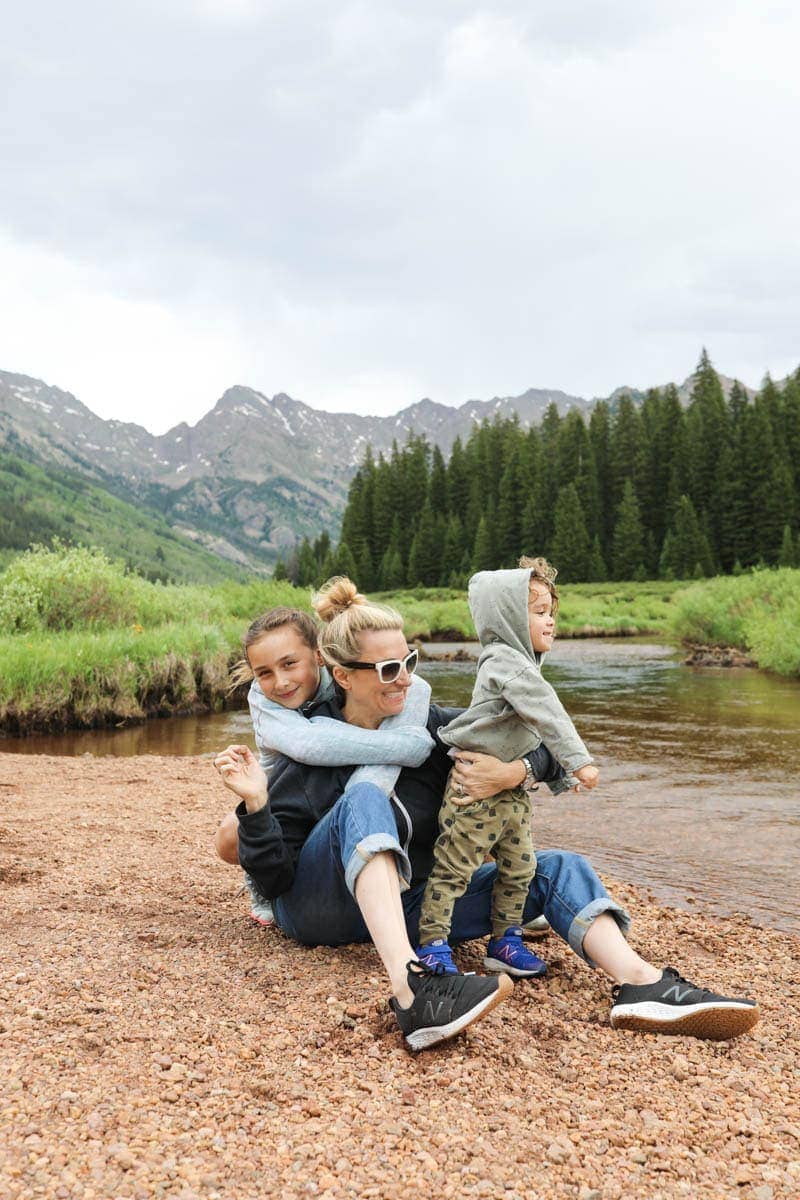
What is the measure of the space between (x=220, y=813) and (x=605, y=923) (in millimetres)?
4662

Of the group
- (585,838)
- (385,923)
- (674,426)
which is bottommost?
(585,838)

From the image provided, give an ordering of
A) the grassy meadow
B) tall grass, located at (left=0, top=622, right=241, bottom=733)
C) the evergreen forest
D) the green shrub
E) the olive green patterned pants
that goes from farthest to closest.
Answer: the evergreen forest, the green shrub, the grassy meadow, tall grass, located at (left=0, top=622, right=241, bottom=733), the olive green patterned pants

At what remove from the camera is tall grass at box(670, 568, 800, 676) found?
2069 centimetres

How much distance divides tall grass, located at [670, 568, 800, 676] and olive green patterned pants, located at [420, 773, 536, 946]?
58.3ft

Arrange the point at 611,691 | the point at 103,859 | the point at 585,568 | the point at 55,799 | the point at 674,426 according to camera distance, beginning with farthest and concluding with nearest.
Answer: the point at 674,426 < the point at 585,568 < the point at 611,691 < the point at 55,799 < the point at 103,859

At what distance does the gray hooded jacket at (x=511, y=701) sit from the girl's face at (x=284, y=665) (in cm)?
65

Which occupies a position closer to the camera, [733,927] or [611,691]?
[733,927]

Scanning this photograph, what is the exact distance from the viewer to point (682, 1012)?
3.27m

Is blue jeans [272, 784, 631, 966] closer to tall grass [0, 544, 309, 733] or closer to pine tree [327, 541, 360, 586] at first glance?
tall grass [0, 544, 309, 733]

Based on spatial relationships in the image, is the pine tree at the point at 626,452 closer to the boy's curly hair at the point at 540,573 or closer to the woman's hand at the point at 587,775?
the boy's curly hair at the point at 540,573

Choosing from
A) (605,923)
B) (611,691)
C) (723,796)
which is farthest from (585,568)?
(605,923)

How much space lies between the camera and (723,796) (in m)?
8.64

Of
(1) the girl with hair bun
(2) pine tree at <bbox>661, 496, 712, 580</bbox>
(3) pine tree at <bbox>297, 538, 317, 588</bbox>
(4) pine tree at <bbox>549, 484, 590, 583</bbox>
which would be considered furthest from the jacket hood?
(3) pine tree at <bbox>297, 538, 317, 588</bbox>

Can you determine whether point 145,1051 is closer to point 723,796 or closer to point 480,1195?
point 480,1195
